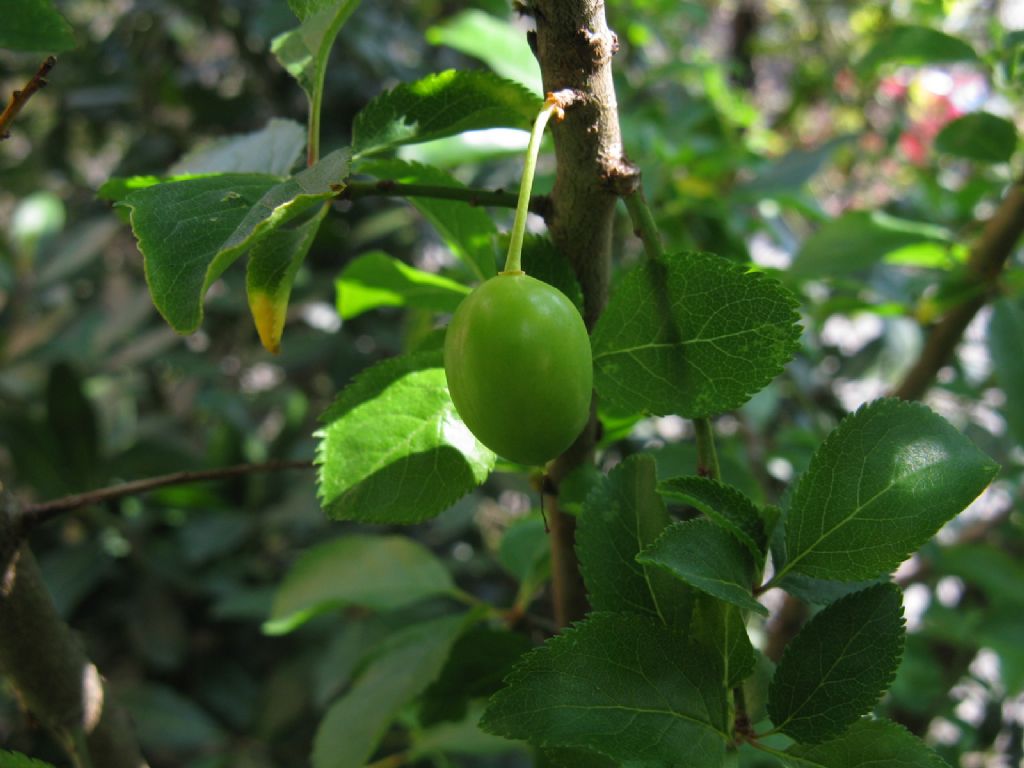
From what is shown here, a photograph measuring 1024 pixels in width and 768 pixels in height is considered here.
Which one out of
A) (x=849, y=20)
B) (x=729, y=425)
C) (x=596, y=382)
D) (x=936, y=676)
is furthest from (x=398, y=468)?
(x=849, y=20)

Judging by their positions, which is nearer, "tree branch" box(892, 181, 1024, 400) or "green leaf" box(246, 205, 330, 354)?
"green leaf" box(246, 205, 330, 354)

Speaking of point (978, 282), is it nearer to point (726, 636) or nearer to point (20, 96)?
point (726, 636)

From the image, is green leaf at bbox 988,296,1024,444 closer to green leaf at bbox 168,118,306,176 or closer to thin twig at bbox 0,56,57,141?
green leaf at bbox 168,118,306,176

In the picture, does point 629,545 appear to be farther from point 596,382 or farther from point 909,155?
point 909,155

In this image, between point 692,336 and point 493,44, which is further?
point 493,44

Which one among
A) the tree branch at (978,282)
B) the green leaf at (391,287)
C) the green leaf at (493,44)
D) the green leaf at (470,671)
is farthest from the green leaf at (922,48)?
the green leaf at (470,671)

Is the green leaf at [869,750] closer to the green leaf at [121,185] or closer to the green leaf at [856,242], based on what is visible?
the green leaf at [121,185]

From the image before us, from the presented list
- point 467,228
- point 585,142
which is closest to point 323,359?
point 467,228

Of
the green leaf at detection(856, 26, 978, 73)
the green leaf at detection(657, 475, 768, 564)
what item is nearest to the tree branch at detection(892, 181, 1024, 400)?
the green leaf at detection(856, 26, 978, 73)
